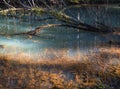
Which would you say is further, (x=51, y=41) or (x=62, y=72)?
(x=51, y=41)

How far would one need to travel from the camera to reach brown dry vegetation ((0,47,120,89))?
7.19 meters

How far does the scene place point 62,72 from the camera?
829 centimetres

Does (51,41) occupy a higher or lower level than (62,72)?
lower

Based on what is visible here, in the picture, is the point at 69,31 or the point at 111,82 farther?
the point at 69,31

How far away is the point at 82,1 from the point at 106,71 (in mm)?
19115

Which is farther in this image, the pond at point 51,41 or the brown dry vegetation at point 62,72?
the pond at point 51,41

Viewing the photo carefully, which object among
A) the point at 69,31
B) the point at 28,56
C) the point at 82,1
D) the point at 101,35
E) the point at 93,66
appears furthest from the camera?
the point at 82,1

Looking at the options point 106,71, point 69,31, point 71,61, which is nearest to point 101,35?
point 69,31

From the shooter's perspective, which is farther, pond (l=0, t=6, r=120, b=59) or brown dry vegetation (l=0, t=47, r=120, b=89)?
pond (l=0, t=6, r=120, b=59)

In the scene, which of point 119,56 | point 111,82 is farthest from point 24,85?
point 119,56

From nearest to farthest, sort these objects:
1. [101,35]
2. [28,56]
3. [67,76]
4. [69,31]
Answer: [67,76]
[28,56]
[101,35]
[69,31]

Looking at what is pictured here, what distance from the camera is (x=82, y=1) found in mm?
26891

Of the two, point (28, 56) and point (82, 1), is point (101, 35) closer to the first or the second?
point (28, 56)

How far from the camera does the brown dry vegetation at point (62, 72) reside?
7.19m
